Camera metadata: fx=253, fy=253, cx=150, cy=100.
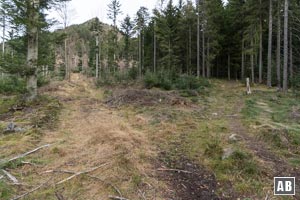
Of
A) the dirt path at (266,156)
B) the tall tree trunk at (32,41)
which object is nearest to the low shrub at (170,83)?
the tall tree trunk at (32,41)

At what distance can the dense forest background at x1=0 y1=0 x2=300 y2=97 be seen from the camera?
37.2 feet

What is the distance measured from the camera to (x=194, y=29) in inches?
1183

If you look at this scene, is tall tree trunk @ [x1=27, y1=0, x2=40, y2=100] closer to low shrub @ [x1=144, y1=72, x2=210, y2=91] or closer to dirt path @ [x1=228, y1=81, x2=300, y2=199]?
dirt path @ [x1=228, y1=81, x2=300, y2=199]

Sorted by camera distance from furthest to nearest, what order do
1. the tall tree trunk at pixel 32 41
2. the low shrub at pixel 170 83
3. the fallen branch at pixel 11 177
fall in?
the low shrub at pixel 170 83 < the tall tree trunk at pixel 32 41 < the fallen branch at pixel 11 177

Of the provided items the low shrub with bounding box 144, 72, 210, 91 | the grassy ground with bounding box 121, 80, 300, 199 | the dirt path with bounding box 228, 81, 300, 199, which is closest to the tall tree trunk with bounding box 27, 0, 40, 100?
the grassy ground with bounding box 121, 80, 300, 199

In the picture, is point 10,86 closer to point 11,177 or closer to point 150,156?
point 11,177

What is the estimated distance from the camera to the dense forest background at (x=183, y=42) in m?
11.4

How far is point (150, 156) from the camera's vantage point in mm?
5645

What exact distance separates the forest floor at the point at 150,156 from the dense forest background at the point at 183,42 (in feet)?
13.4

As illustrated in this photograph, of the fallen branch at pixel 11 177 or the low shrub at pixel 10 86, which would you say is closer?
the fallen branch at pixel 11 177

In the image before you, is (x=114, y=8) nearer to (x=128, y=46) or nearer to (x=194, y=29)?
(x=128, y=46)

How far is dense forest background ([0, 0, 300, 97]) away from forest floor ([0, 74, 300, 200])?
409 cm

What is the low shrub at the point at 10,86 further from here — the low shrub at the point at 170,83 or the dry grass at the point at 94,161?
the dry grass at the point at 94,161

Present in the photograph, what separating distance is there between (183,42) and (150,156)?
27.0 m
